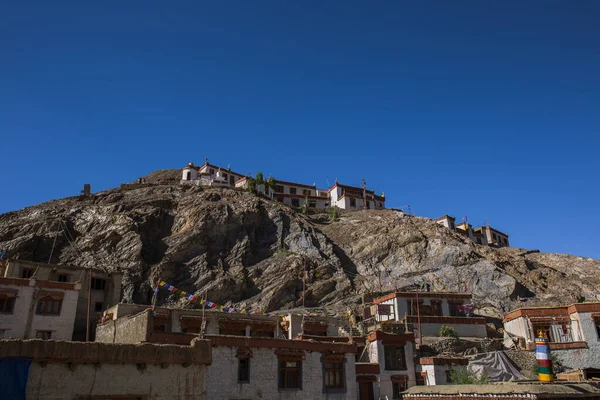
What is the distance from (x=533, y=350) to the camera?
43.1 meters

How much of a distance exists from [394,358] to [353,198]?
76.4 meters

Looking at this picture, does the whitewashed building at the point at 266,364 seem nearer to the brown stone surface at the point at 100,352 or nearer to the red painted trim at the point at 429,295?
the brown stone surface at the point at 100,352

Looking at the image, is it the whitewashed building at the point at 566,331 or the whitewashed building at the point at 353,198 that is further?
the whitewashed building at the point at 353,198

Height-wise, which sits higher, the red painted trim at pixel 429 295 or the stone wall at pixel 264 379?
the red painted trim at pixel 429 295

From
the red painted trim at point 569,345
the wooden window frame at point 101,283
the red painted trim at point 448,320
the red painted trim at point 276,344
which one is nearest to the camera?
the red painted trim at point 276,344

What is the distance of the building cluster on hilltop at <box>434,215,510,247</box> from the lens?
Answer: 107688 mm

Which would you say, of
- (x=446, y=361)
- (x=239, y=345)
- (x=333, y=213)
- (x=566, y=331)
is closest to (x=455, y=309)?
(x=566, y=331)

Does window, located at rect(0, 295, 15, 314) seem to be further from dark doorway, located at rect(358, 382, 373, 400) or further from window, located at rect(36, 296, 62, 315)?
dark doorway, located at rect(358, 382, 373, 400)

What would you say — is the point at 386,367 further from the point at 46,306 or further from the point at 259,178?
the point at 259,178

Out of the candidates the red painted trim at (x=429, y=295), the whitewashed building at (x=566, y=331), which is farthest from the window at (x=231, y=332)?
the whitewashed building at (x=566, y=331)

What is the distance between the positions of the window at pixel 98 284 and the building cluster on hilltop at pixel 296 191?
49.5 m

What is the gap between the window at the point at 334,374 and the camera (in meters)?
31.7

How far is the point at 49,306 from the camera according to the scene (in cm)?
4516

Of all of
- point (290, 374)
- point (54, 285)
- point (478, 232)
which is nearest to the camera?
point (290, 374)
